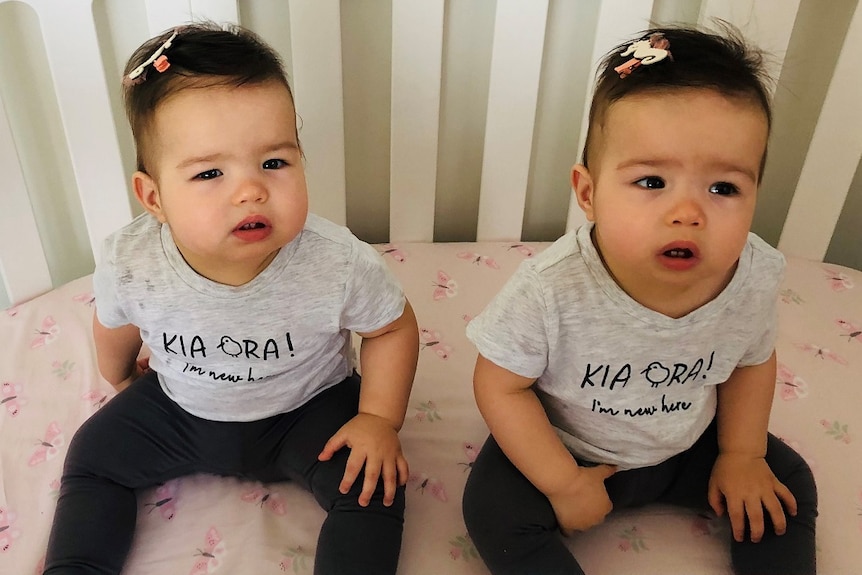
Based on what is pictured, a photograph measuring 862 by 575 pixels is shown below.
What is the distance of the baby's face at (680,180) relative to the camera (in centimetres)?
67

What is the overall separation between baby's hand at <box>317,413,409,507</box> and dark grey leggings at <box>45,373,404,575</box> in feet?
0.04

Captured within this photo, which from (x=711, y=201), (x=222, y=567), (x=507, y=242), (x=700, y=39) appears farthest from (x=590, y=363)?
(x=507, y=242)

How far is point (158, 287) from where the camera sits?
33.0 inches

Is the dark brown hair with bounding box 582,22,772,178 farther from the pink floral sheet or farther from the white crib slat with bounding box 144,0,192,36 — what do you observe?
the white crib slat with bounding box 144,0,192,36

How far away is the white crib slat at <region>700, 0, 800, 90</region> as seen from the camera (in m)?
1.11

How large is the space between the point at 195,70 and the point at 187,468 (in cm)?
44

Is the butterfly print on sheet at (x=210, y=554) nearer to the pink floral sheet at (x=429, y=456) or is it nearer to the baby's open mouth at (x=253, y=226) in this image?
the pink floral sheet at (x=429, y=456)

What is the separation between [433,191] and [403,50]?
22cm

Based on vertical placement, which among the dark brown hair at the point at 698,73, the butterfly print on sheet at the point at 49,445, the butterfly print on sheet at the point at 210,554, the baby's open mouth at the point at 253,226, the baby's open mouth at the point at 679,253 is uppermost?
the dark brown hair at the point at 698,73

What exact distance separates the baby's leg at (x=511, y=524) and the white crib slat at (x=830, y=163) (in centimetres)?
69

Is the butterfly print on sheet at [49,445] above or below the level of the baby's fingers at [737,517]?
below

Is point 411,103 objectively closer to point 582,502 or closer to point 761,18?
point 761,18

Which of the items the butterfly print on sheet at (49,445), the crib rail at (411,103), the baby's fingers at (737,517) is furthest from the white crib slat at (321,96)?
the baby's fingers at (737,517)

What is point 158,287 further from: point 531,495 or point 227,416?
point 531,495
